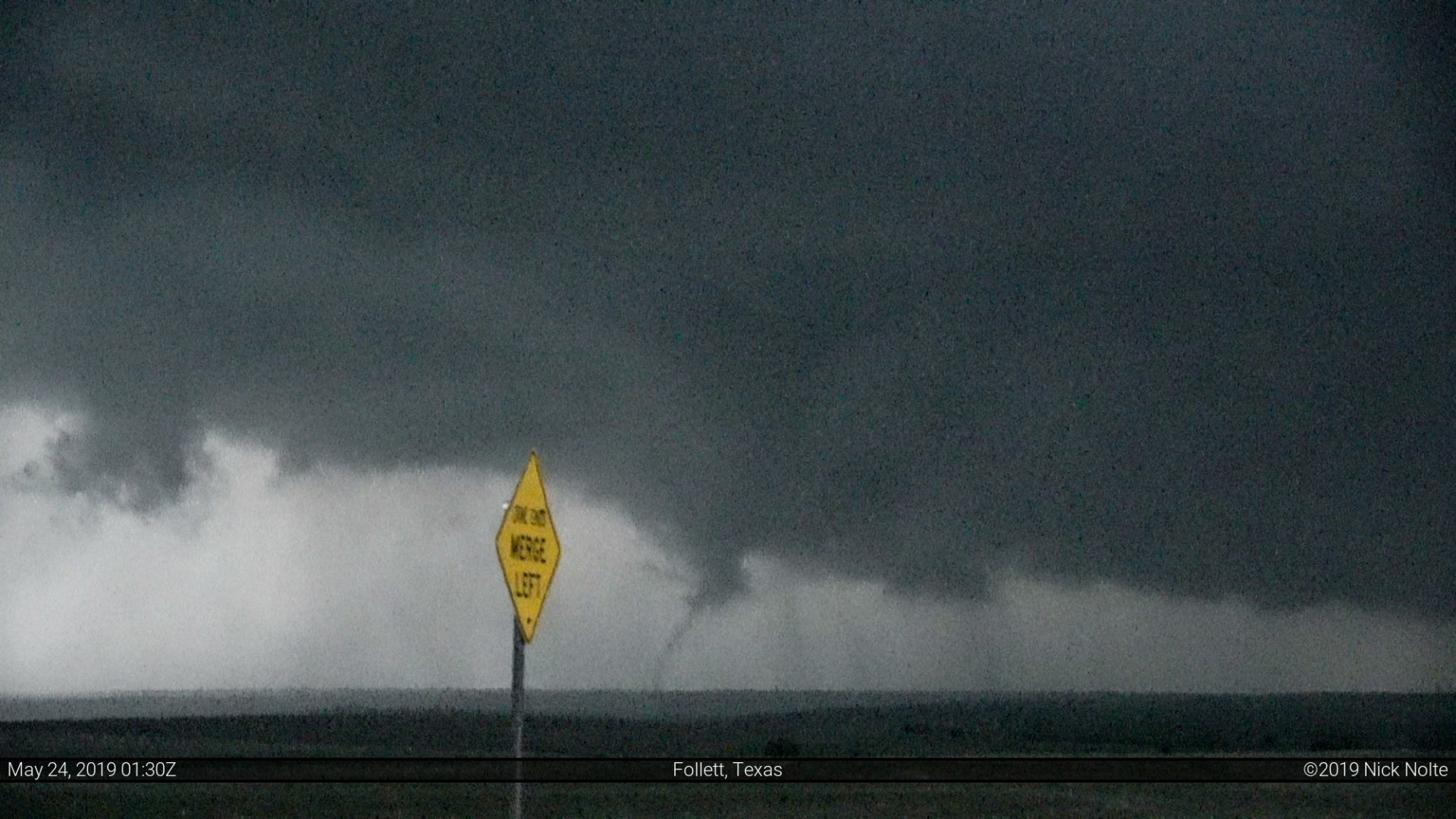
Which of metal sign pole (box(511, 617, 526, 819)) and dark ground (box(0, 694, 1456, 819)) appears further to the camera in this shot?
dark ground (box(0, 694, 1456, 819))

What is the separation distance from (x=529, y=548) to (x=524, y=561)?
6.0 inches

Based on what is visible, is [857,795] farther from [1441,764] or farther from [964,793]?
[1441,764]

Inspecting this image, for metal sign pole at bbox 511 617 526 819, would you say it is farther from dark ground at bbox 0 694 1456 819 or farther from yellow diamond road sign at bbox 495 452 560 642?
dark ground at bbox 0 694 1456 819

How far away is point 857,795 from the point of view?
3106 centimetres

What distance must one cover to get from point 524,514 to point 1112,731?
84.7 meters
